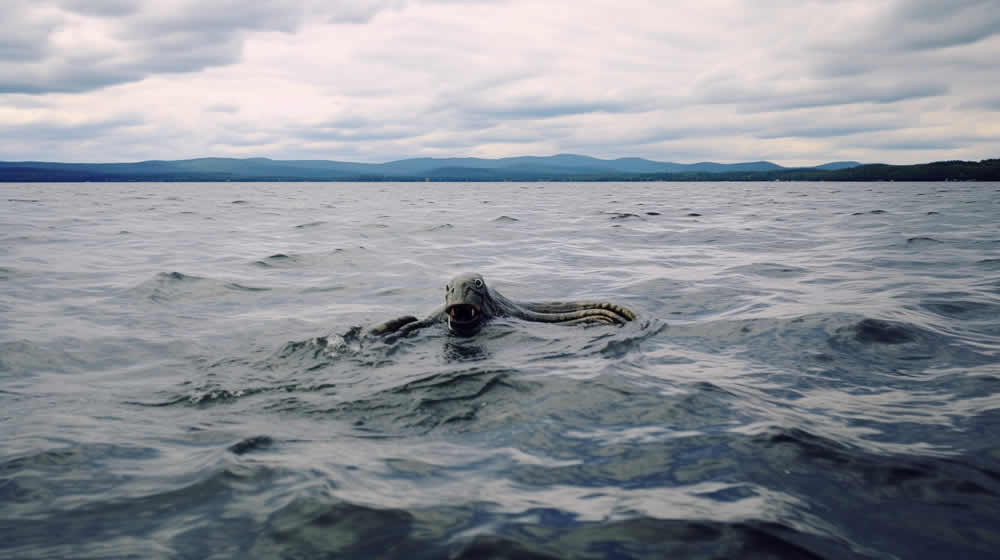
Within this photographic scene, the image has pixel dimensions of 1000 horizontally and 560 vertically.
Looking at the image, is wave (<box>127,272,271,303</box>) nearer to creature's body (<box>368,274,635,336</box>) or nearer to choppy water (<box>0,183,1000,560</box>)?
choppy water (<box>0,183,1000,560</box>)

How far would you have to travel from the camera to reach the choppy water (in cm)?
400

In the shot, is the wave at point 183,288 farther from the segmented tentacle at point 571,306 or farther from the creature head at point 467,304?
the segmented tentacle at point 571,306

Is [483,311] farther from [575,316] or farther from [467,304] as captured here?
[575,316]

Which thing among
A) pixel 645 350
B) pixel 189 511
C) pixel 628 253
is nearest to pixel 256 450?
pixel 189 511

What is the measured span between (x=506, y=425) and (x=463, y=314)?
4047 millimetres

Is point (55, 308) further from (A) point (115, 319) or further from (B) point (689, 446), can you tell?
(B) point (689, 446)

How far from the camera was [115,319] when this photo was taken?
11.2 meters

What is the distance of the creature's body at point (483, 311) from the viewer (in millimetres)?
9656

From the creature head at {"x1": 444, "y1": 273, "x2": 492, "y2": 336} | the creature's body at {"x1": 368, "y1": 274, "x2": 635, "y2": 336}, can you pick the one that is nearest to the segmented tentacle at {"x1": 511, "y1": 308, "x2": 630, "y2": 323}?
the creature's body at {"x1": 368, "y1": 274, "x2": 635, "y2": 336}

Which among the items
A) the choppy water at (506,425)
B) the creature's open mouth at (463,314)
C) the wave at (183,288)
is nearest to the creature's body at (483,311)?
the creature's open mouth at (463,314)

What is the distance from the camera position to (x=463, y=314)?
391 inches

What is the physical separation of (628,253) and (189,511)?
59.4ft

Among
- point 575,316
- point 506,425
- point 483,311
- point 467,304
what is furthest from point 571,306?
point 506,425

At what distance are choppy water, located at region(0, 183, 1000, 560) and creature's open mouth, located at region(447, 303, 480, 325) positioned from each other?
0.32 metres
